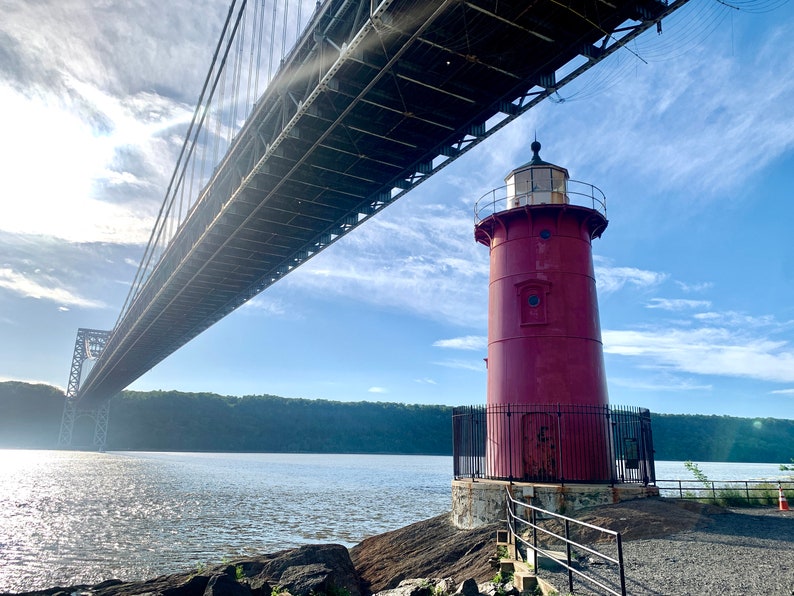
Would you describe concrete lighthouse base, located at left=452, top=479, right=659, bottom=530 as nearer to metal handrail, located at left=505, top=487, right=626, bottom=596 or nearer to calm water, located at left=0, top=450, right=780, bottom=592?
metal handrail, located at left=505, top=487, right=626, bottom=596

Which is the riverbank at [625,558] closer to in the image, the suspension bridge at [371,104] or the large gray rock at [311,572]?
the large gray rock at [311,572]

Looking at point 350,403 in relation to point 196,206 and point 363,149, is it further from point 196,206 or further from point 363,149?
point 363,149

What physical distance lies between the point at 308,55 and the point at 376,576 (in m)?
12.1

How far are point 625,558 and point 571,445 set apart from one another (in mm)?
5033

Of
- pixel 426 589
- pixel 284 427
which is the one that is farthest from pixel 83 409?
pixel 426 589

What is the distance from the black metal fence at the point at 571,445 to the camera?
13586 millimetres

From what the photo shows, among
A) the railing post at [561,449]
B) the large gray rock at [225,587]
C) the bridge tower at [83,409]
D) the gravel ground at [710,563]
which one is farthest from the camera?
the bridge tower at [83,409]

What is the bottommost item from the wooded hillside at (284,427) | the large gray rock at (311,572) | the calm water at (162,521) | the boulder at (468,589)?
the calm water at (162,521)

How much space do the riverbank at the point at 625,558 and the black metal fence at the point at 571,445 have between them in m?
1.58

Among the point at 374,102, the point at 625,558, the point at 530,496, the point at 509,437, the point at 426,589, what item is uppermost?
the point at 374,102

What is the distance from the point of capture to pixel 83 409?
330 feet

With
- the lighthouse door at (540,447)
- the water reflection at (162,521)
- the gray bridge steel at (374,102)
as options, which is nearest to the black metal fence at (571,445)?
the lighthouse door at (540,447)

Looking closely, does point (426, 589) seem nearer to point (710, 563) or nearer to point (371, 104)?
point (710, 563)

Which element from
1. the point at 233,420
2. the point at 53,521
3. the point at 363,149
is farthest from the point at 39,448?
the point at 363,149
